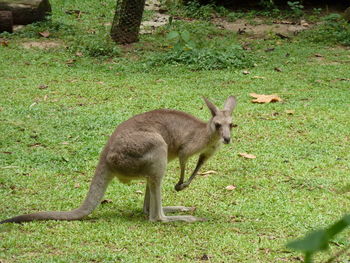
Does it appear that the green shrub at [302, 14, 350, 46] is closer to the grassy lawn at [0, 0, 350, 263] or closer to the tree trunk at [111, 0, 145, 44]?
the grassy lawn at [0, 0, 350, 263]

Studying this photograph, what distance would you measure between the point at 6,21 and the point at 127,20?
8.23 ft

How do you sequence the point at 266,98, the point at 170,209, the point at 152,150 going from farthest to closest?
1. the point at 266,98
2. the point at 170,209
3. the point at 152,150

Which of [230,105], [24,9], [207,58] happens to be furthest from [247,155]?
[24,9]

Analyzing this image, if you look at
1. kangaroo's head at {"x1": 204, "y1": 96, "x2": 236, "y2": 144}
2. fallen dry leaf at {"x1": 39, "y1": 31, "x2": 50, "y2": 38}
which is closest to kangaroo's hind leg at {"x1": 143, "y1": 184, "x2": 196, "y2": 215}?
kangaroo's head at {"x1": 204, "y1": 96, "x2": 236, "y2": 144}

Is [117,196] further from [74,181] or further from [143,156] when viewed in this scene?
[143,156]

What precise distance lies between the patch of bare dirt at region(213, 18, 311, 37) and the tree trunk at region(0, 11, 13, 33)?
14.3 ft

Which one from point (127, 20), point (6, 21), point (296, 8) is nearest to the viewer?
point (127, 20)

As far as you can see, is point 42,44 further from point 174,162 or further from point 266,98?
point 174,162

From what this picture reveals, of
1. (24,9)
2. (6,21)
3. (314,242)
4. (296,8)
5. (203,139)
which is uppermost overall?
(314,242)

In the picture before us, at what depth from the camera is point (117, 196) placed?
4.59 meters

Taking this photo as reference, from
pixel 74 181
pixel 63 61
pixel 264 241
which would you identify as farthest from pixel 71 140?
pixel 63 61

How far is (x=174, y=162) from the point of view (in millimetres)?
5668

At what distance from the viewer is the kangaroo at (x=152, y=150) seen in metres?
3.73

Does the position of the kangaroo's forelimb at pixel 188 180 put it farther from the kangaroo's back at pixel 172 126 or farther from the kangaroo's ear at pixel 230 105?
the kangaroo's ear at pixel 230 105
